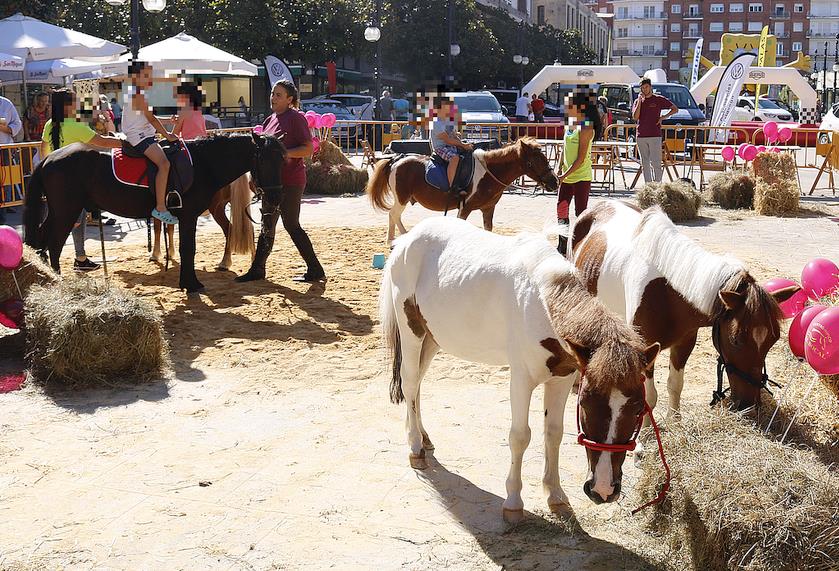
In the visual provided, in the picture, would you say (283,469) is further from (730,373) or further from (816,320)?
(816,320)

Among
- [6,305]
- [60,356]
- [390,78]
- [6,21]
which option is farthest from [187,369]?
[390,78]

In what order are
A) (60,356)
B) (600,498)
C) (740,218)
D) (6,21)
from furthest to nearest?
(6,21), (740,218), (60,356), (600,498)

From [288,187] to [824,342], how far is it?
6703 mm

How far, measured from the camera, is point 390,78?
55125mm

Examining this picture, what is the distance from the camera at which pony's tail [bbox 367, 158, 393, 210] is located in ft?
38.3

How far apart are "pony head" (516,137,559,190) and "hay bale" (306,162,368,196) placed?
7.29 m

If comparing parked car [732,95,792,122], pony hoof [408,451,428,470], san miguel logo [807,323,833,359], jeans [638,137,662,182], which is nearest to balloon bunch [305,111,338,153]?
jeans [638,137,662,182]

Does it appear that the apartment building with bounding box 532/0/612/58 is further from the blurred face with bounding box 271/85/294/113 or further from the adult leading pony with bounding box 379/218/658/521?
the adult leading pony with bounding box 379/218/658/521

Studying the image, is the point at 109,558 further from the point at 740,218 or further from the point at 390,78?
the point at 390,78

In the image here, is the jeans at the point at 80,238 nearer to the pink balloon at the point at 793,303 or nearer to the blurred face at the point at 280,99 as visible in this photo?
the blurred face at the point at 280,99

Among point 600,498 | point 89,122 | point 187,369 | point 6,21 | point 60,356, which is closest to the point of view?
point 600,498

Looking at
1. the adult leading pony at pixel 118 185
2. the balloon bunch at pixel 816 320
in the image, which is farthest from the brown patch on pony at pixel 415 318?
the adult leading pony at pixel 118 185

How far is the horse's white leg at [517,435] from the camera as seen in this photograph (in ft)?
13.5

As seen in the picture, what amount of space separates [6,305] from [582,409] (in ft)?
17.0
